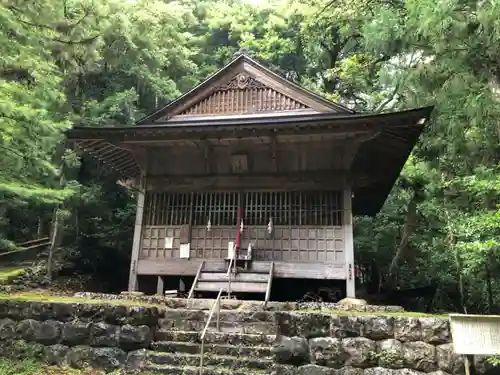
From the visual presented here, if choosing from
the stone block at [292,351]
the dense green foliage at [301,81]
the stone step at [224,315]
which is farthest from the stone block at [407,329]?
the dense green foliage at [301,81]

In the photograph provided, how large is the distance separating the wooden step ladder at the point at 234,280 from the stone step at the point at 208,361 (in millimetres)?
3211

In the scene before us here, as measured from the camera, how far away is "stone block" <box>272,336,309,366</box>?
227 inches

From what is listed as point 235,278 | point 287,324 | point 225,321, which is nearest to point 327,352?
point 287,324

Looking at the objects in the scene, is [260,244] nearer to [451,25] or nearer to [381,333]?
[381,333]

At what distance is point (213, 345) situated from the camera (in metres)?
6.51

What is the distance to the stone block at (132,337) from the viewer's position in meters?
6.36

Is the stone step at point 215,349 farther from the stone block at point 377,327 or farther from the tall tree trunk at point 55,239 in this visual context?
the tall tree trunk at point 55,239

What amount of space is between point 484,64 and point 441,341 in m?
6.58

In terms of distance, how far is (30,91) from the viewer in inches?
304

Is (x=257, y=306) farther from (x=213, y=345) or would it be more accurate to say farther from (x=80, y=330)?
(x=80, y=330)

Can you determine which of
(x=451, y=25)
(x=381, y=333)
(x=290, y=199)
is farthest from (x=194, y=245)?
(x=451, y=25)

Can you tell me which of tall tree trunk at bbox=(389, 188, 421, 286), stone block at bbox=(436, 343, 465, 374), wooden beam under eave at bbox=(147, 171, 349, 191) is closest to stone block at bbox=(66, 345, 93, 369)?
stone block at bbox=(436, 343, 465, 374)

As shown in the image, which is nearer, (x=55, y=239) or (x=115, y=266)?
(x=55, y=239)

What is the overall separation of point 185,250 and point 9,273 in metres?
7.60
